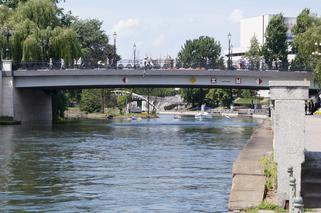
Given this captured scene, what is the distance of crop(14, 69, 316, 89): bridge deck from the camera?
6825cm

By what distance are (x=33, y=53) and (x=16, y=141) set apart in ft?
89.6

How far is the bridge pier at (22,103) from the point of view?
6881 cm

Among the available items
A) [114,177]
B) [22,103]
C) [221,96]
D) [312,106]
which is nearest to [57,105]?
[22,103]

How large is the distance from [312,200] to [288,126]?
1.74 metres

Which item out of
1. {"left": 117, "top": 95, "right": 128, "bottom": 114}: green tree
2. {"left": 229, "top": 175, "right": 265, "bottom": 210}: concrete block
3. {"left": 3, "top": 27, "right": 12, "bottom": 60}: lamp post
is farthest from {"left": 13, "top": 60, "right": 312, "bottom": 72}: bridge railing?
{"left": 117, "top": 95, "right": 128, "bottom": 114}: green tree

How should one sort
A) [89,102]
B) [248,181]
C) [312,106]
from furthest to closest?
[89,102], [312,106], [248,181]

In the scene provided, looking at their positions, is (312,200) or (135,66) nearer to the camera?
(312,200)

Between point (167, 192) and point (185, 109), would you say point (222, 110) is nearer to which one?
point (185, 109)

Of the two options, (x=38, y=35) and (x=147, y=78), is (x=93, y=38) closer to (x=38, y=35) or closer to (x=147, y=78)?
(x=38, y=35)

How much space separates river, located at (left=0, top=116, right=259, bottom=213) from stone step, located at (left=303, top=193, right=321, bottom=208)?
114 inches

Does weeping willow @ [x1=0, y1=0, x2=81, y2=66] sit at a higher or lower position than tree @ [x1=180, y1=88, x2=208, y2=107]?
higher

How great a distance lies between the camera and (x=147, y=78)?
69.5 meters

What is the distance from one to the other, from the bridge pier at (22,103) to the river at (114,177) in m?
26.1

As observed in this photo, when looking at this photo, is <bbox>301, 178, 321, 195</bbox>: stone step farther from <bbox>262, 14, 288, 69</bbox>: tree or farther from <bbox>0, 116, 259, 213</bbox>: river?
<bbox>262, 14, 288, 69</bbox>: tree
